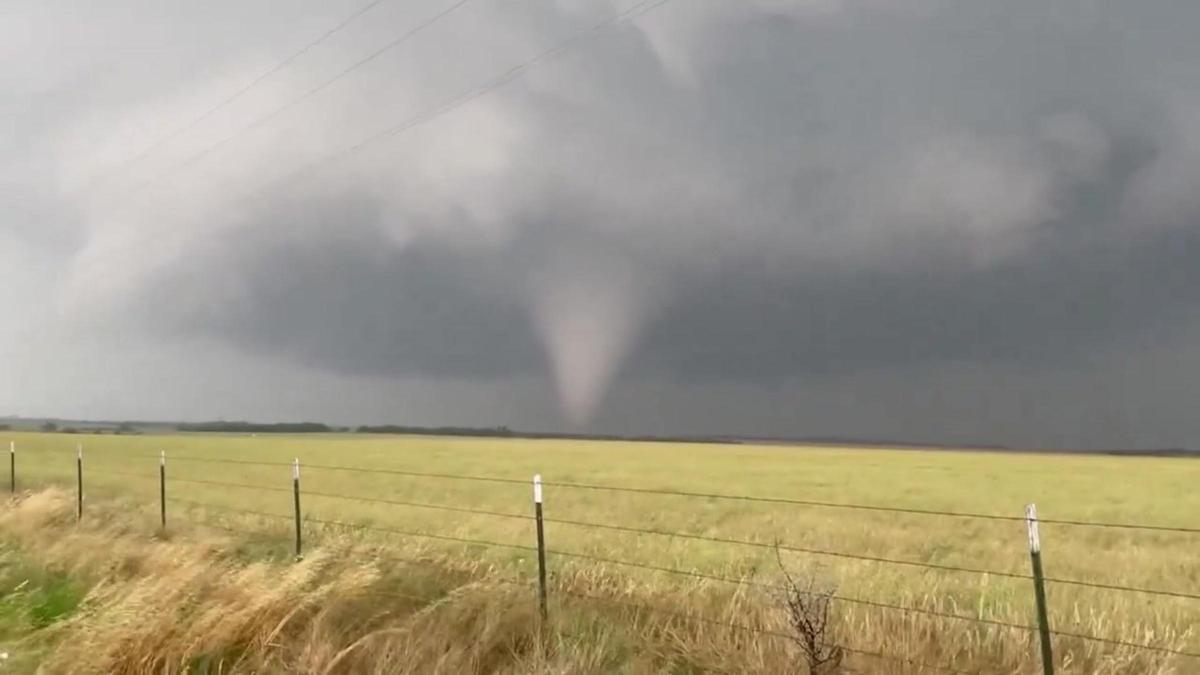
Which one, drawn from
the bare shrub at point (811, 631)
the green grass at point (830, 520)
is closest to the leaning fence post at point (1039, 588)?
the bare shrub at point (811, 631)

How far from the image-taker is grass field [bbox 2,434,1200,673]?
25.7 feet

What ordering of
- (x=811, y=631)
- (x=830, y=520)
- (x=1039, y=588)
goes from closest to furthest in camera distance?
(x=1039, y=588)
(x=811, y=631)
(x=830, y=520)

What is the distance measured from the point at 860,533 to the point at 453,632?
12948 mm

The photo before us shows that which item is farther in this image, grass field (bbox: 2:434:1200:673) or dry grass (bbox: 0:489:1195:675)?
grass field (bbox: 2:434:1200:673)

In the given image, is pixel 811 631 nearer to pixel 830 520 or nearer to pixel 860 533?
pixel 860 533

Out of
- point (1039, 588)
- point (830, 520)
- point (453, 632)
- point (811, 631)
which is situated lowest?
point (830, 520)

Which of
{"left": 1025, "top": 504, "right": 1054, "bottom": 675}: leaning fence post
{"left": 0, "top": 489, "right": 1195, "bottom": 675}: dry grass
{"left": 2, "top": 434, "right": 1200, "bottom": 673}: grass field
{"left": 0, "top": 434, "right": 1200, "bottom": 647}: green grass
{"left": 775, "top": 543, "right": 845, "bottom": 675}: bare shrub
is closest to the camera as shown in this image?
{"left": 1025, "top": 504, "right": 1054, "bottom": 675}: leaning fence post

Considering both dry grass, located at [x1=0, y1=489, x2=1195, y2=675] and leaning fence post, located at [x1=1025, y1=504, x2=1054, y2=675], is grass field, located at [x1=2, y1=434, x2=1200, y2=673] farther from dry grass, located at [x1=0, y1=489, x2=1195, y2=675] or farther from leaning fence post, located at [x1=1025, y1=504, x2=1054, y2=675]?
leaning fence post, located at [x1=1025, y1=504, x2=1054, y2=675]

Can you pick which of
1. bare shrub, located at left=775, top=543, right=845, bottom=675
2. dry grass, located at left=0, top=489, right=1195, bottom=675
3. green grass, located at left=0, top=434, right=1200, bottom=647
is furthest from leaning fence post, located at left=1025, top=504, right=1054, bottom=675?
green grass, located at left=0, top=434, right=1200, bottom=647

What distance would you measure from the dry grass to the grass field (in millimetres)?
69

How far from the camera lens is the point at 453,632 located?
6.95 metres

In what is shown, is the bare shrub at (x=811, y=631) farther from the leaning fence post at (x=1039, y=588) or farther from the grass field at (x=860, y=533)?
the leaning fence post at (x=1039, y=588)

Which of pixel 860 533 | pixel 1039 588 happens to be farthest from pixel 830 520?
pixel 1039 588

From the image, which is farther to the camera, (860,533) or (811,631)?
(860,533)
